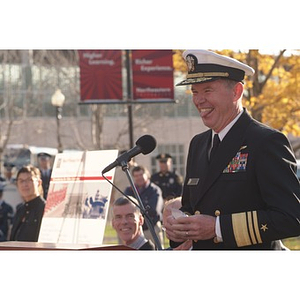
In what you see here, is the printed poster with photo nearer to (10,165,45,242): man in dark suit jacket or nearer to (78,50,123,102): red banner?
(10,165,45,242): man in dark suit jacket

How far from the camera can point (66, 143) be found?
133 ft

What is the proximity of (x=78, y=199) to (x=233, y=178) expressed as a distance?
2.30m

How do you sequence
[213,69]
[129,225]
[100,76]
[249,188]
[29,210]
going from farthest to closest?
[100,76], [29,210], [129,225], [213,69], [249,188]

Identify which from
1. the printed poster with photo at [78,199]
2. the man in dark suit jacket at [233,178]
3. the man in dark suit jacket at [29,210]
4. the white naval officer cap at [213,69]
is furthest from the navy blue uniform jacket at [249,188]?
the man in dark suit jacket at [29,210]

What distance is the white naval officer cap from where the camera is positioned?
4262mm

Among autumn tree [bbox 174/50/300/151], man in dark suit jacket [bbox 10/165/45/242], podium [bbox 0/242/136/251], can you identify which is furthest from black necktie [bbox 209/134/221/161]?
autumn tree [bbox 174/50/300/151]

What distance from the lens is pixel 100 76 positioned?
18875mm

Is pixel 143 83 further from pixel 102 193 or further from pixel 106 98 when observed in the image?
pixel 102 193

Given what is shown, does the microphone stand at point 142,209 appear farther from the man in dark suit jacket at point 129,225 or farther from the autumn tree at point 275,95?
the autumn tree at point 275,95

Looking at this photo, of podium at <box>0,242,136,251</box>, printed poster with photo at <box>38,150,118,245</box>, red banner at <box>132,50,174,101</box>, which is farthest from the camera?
red banner at <box>132,50,174,101</box>

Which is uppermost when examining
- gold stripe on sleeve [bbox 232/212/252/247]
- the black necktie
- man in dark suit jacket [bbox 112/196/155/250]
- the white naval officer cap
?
the white naval officer cap

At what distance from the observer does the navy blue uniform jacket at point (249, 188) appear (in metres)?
3.94

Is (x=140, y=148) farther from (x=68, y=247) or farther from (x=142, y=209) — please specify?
(x=68, y=247)

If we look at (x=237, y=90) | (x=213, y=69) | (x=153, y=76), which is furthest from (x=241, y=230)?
(x=153, y=76)
